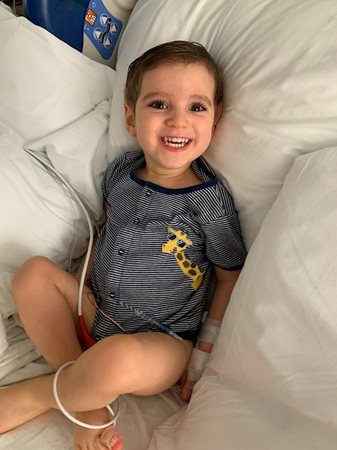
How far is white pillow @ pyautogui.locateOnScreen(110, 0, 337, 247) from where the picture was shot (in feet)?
2.87

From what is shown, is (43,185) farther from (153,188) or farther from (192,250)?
(192,250)

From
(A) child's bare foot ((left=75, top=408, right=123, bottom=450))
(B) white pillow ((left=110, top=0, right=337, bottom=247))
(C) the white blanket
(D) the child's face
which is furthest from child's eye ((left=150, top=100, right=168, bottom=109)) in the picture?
(A) child's bare foot ((left=75, top=408, right=123, bottom=450))

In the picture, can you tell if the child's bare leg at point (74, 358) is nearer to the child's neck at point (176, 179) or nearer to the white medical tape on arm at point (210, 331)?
the white medical tape on arm at point (210, 331)

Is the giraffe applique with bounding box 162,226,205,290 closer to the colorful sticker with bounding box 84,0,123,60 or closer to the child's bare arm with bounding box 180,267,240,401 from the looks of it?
the child's bare arm with bounding box 180,267,240,401

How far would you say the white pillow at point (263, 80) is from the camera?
2.87 ft

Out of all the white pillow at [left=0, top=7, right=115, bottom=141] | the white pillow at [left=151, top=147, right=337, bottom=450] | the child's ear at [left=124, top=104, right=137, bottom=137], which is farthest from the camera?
the white pillow at [left=0, top=7, right=115, bottom=141]

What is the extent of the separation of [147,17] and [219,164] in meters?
0.37

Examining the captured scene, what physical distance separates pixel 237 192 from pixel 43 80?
1.71 ft

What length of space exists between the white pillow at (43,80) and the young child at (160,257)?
6.4 inches

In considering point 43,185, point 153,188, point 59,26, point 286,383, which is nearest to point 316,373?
point 286,383

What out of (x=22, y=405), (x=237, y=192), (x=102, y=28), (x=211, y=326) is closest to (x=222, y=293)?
(x=211, y=326)

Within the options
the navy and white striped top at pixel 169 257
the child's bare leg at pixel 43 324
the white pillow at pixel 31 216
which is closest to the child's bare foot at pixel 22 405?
the child's bare leg at pixel 43 324

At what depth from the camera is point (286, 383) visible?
75 centimetres

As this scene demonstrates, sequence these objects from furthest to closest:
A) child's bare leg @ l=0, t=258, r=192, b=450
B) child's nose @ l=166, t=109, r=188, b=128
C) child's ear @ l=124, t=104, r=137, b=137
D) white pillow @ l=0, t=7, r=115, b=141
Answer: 1. white pillow @ l=0, t=7, r=115, b=141
2. child's ear @ l=124, t=104, r=137, b=137
3. child's nose @ l=166, t=109, r=188, b=128
4. child's bare leg @ l=0, t=258, r=192, b=450
